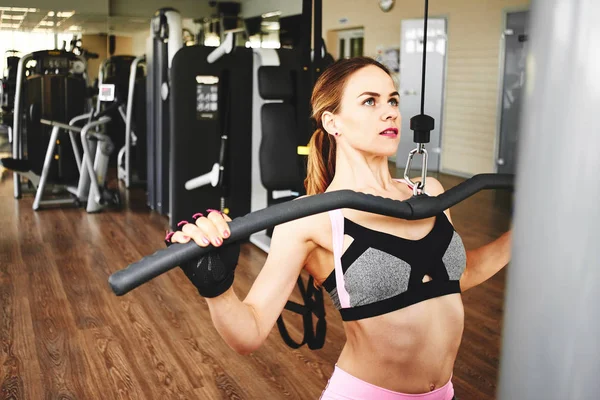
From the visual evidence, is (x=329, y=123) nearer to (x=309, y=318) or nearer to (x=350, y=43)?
(x=309, y=318)

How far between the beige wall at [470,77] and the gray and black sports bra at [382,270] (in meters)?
7.18

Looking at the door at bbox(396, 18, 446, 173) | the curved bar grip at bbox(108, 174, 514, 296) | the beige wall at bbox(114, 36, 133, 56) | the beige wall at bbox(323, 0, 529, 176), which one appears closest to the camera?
the curved bar grip at bbox(108, 174, 514, 296)

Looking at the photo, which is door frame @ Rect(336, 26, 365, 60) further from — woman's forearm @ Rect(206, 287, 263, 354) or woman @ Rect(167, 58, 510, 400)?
woman's forearm @ Rect(206, 287, 263, 354)

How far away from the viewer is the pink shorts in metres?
1.17

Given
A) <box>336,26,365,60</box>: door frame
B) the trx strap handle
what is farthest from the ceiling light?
the trx strap handle

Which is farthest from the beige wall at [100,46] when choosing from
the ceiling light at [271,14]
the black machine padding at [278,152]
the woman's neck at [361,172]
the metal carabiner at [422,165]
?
the metal carabiner at [422,165]

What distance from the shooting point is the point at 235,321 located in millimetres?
1073

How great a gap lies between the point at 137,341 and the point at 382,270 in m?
2.22

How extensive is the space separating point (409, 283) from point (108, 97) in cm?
527

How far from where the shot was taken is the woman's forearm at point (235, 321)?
1.03 meters

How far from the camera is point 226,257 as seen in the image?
0.91 m

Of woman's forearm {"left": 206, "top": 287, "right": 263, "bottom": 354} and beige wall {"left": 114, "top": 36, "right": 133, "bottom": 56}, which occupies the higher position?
beige wall {"left": 114, "top": 36, "right": 133, "bottom": 56}

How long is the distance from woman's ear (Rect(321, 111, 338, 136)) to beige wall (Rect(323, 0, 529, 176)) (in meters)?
7.06

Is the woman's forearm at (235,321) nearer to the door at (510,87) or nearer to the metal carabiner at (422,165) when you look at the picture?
the metal carabiner at (422,165)
